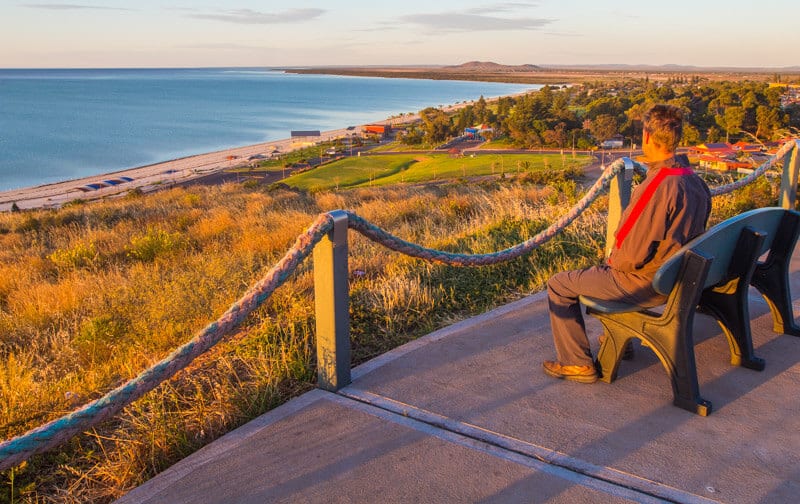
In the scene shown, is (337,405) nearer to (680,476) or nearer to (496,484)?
(496,484)

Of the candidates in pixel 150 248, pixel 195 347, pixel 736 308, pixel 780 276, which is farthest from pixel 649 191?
pixel 150 248

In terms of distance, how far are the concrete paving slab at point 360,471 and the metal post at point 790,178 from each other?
5647 millimetres

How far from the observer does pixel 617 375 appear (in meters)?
3.94

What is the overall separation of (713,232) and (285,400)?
2.42m

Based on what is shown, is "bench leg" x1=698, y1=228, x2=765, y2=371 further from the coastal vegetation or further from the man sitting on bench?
the coastal vegetation

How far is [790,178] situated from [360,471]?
638 cm

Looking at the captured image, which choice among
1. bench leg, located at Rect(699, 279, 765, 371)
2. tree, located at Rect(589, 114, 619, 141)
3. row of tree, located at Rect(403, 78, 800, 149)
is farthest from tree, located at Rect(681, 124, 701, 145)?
bench leg, located at Rect(699, 279, 765, 371)

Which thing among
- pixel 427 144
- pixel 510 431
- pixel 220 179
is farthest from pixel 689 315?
pixel 427 144

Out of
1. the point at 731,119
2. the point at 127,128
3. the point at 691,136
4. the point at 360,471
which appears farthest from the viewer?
the point at 127,128

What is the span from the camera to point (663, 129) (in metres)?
3.47

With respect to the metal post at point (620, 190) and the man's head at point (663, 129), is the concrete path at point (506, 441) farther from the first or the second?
the metal post at point (620, 190)

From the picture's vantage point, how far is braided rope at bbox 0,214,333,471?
2.50m

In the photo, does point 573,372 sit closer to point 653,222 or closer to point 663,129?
point 653,222

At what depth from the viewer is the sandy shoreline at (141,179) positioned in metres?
42.5
